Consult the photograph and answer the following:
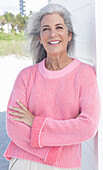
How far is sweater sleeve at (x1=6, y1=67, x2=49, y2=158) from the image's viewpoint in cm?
122

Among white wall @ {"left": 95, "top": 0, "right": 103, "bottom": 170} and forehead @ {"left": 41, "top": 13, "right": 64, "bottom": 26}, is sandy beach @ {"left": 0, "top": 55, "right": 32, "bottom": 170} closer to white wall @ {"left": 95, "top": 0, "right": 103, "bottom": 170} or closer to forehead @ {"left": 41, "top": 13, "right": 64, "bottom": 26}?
white wall @ {"left": 95, "top": 0, "right": 103, "bottom": 170}

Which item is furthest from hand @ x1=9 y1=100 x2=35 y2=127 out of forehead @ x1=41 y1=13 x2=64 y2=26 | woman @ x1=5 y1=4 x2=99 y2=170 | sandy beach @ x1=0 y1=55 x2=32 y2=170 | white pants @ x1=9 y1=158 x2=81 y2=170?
sandy beach @ x1=0 y1=55 x2=32 y2=170

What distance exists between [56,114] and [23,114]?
168mm

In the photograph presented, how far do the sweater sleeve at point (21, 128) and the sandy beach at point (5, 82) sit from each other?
1854 mm

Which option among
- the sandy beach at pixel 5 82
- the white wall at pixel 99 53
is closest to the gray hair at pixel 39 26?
the white wall at pixel 99 53

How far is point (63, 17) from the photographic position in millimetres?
1305

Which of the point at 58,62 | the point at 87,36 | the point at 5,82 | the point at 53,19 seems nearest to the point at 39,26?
the point at 53,19

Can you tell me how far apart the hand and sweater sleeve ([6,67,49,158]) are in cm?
2

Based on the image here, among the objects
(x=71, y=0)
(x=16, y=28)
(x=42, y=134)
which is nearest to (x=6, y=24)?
(x=16, y=28)

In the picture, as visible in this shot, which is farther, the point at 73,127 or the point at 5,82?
the point at 5,82

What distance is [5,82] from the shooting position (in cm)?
976

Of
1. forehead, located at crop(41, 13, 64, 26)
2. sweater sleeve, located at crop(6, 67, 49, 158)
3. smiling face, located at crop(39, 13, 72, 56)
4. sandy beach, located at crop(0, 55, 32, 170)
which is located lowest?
sandy beach, located at crop(0, 55, 32, 170)

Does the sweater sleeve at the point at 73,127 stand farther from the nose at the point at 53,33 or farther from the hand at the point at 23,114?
the nose at the point at 53,33

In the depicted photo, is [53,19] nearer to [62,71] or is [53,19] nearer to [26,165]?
[62,71]
